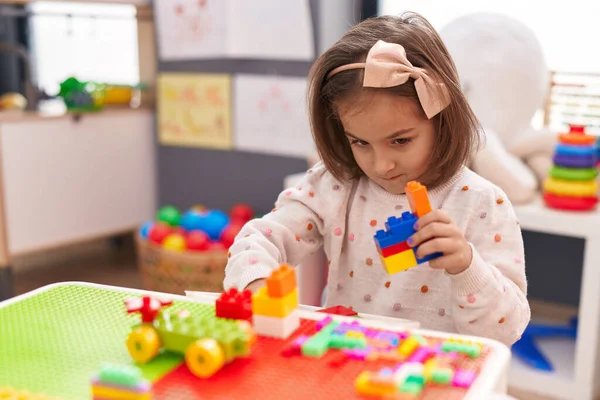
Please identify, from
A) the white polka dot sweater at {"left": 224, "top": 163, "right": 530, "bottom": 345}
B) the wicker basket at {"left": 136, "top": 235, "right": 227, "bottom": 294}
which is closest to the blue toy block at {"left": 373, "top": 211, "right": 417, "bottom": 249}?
the white polka dot sweater at {"left": 224, "top": 163, "right": 530, "bottom": 345}

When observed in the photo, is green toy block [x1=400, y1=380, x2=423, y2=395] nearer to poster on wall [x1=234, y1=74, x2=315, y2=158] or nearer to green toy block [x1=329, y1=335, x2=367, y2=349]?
green toy block [x1=329, y1=335, x2=367, y2=349]

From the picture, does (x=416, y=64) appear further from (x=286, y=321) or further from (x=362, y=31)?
(x=286, y=321)

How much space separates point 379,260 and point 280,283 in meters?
0.34

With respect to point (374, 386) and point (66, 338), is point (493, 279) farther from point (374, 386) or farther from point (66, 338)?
point (66, 338)

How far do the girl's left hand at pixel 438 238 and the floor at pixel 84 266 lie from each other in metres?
1.67

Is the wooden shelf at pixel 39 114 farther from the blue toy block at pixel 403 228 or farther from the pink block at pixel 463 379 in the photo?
the pink block at pixel 463 379

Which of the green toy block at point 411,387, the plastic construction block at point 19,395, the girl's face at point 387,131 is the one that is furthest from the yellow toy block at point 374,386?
the girl's face at point 387,131

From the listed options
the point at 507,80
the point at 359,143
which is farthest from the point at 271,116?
the point at 359,143

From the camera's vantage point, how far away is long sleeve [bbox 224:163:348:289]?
0.88m

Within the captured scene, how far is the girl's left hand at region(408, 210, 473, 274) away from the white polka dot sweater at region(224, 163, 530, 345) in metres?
0.05

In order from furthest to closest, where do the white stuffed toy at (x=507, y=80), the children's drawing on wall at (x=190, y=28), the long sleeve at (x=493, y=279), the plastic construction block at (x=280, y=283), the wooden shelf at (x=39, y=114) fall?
the children's drawing on wall at (x=190, y=28) → the wooden shelf at (x=39, y=114) → the white stuffed toy at (x=507, y=80) → the long sleeve at (x=493, y=279) → the plastic construction block at (x=280, y=283)

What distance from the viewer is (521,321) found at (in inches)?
31.4

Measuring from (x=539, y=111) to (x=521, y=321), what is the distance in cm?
119

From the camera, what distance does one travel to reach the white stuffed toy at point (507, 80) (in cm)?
168
